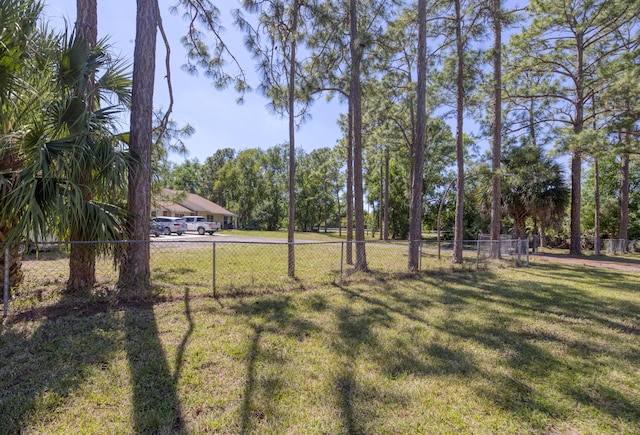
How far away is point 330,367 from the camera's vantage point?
9.50 feet

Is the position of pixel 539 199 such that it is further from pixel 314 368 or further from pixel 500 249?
pixel 314 368

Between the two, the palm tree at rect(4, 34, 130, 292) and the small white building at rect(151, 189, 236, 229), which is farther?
the small white building at rect(151, 189, 236, 229)

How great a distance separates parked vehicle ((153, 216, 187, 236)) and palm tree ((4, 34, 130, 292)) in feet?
58.7

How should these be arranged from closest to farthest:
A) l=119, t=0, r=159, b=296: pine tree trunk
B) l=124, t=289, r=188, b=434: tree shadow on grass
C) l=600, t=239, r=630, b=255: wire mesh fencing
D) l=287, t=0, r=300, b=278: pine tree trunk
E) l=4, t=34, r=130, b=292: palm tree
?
1. l=124, t=289, r=188, b=434: tree shadow on grass
2. l=4, t=34, r=130, b=292: palm tree
3. l=119, t=0, r=159, b=296: pine tree trunk
4. l=287, t=0, r=300, b=278: pine tree trunk
5. l=600, t=239, r=630, b=255: wire mesh fencing

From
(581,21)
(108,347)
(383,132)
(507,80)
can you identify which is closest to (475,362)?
(108,347)

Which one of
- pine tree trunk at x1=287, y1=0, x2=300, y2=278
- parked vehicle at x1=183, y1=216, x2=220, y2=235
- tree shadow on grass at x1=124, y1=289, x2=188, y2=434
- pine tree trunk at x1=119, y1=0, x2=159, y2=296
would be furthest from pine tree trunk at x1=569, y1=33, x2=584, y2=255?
parked vehicle at x1=183, y1=216, x2=220, y2=235

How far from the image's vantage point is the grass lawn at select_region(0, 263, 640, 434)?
214 cm

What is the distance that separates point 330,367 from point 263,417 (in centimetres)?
92

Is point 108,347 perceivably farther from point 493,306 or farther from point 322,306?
point 493,306

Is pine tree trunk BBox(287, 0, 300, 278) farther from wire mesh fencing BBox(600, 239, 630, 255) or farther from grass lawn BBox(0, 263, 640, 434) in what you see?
wire mesh fencing BBox(600, 239, 630, 255)

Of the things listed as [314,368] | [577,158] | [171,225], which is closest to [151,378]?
[314,368]

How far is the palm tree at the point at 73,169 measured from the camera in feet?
11.8

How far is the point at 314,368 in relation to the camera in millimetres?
2865

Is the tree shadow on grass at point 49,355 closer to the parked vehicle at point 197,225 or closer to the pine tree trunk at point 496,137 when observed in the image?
the pine tree trunk at point 496,137
